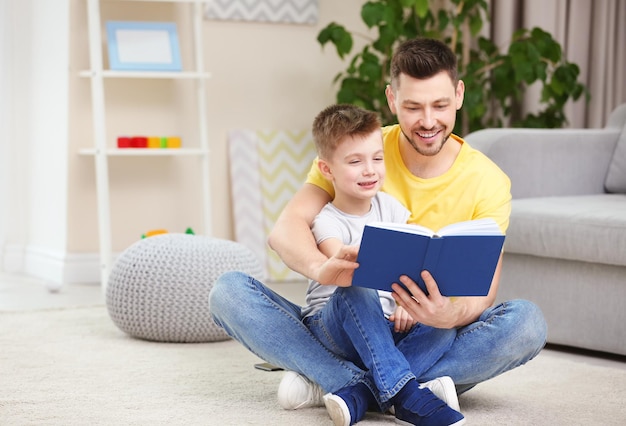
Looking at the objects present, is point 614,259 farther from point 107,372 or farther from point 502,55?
point 502,55

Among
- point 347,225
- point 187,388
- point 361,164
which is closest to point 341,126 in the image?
point 361,164

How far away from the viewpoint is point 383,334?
6.15ft

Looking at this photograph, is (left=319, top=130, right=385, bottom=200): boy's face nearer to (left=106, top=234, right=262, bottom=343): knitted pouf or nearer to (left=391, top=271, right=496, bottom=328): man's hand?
(left=391, top=271, right=496, bottom=328): man's hand

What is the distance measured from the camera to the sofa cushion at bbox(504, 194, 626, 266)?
2.62m

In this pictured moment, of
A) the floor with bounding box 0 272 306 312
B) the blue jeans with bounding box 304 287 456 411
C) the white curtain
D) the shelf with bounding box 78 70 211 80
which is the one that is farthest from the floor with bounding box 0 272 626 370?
the blue jeans with bounding box 304 287 456 411

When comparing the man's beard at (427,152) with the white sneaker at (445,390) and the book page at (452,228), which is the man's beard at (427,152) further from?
the white sneaker at (445,390)

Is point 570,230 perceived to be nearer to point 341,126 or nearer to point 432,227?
point 432,227

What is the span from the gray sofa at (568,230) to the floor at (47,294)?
0.94m

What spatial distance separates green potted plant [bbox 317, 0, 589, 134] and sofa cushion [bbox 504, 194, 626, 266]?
3.59 feet

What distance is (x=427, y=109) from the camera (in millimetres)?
1997

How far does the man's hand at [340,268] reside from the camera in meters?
1.76

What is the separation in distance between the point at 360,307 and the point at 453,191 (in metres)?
0.37

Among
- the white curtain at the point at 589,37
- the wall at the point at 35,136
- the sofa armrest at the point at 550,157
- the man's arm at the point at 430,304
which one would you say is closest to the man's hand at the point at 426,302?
the man's arm at the point at 430,304

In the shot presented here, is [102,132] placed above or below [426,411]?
above
